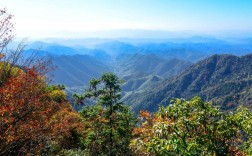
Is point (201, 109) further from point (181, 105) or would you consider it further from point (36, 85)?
point (36, 85)

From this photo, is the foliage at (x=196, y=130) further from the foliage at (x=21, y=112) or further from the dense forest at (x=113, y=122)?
the foliage at (x=21, y=112)

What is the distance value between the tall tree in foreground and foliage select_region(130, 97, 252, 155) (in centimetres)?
1819

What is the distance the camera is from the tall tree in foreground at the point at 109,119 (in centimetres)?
2733

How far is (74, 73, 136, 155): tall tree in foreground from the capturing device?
27328mm

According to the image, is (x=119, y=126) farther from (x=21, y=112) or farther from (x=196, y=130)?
(x=196, y=130)

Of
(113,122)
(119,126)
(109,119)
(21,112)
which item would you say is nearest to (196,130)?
(21,112)

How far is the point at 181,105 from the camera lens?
927cm

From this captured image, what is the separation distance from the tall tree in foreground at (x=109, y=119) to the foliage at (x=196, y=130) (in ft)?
59.7

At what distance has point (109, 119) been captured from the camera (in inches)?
1150

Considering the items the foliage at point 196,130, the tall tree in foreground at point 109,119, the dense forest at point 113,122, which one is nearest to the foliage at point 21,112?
the dense forest at point 113,122

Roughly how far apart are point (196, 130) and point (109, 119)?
21.2 meters

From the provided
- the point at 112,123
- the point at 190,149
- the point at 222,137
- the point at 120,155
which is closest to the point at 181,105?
the point at 222,137

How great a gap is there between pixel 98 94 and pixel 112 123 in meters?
4.02

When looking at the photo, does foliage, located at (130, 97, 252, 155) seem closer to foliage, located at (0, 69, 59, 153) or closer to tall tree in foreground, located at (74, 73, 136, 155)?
foliage, located at (0, 69, 59, 153)
